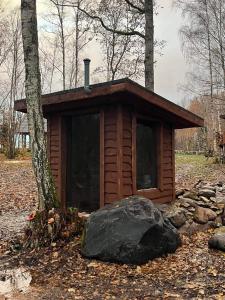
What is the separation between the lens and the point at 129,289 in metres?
4.48

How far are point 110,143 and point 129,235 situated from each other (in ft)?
7.54

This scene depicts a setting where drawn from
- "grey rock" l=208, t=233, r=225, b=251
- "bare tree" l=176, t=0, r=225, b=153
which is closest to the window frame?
"grey rock" l=208, t=233, r=225, b=251

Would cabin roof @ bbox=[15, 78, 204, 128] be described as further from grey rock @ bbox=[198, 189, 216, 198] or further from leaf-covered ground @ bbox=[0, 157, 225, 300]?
leaf-covered ground @ bbox=[0, 157, 225, 300]

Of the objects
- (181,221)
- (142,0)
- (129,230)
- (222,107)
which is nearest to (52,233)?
(129,230)

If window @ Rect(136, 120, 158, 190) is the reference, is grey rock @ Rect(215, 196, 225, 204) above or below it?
below

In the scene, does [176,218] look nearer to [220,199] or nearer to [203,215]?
[203,215]

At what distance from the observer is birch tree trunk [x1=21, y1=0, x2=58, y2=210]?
252 inches

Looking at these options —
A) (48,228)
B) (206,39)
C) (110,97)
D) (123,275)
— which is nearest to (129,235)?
(123,275)

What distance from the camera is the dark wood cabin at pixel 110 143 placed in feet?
23.1

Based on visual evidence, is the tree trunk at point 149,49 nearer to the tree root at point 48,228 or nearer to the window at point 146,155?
the window at point 146,155

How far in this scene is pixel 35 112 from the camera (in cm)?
647

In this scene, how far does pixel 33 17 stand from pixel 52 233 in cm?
391

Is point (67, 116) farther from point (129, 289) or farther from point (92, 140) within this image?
point (129, 289)

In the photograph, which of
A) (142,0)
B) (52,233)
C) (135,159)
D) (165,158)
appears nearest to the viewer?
(52,233)
